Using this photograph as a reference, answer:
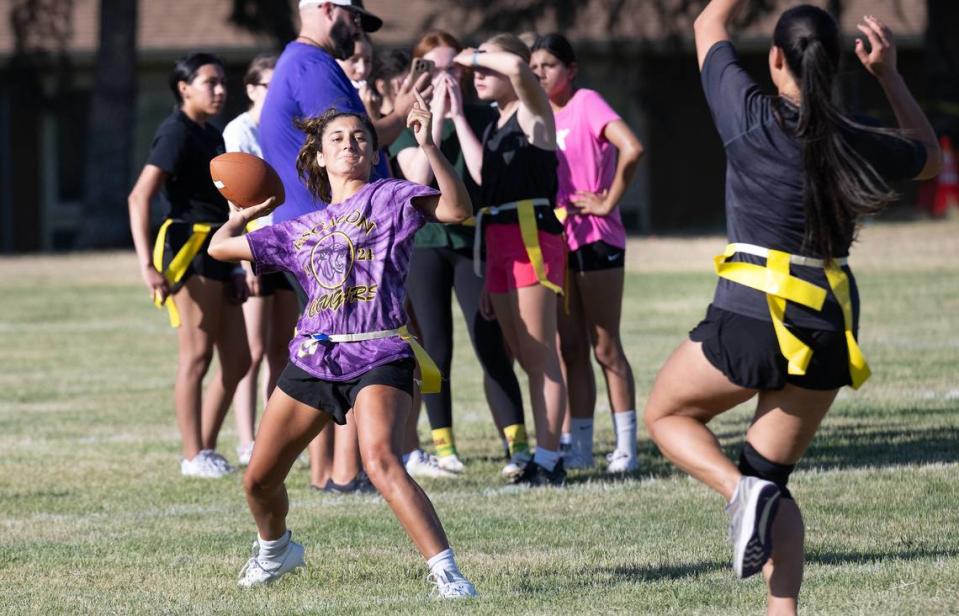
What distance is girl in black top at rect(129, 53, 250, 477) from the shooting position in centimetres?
835

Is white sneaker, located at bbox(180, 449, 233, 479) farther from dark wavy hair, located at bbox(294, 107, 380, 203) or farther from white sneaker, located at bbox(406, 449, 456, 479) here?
dark wavy hair, located at bbox(294, 107, 380, 203)

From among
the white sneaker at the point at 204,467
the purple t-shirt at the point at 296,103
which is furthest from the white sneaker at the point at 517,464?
the purple t-shirt at the point at 296,103

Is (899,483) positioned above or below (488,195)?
below

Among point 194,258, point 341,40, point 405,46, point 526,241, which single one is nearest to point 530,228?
point 526,241

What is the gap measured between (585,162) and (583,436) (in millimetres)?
1455

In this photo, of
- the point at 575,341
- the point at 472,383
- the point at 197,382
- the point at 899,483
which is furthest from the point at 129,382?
the point at 899,483

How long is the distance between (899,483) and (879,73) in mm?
3056

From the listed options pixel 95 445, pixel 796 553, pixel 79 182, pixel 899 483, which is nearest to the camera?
pixel 796 553

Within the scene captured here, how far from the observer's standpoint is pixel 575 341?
336 inches

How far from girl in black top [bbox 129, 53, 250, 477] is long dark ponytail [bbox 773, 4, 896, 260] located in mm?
4421

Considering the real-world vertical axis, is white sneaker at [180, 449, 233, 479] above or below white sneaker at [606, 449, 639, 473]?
below

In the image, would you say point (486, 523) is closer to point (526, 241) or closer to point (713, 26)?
point (526, 241)

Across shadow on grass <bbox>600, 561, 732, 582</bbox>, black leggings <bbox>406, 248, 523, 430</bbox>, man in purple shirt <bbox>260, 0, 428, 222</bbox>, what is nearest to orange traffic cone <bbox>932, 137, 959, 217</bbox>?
black leggings <bbox>406, 248, 523, 430</bbox>

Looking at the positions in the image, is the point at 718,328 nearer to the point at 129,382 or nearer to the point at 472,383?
the point at 472,383
